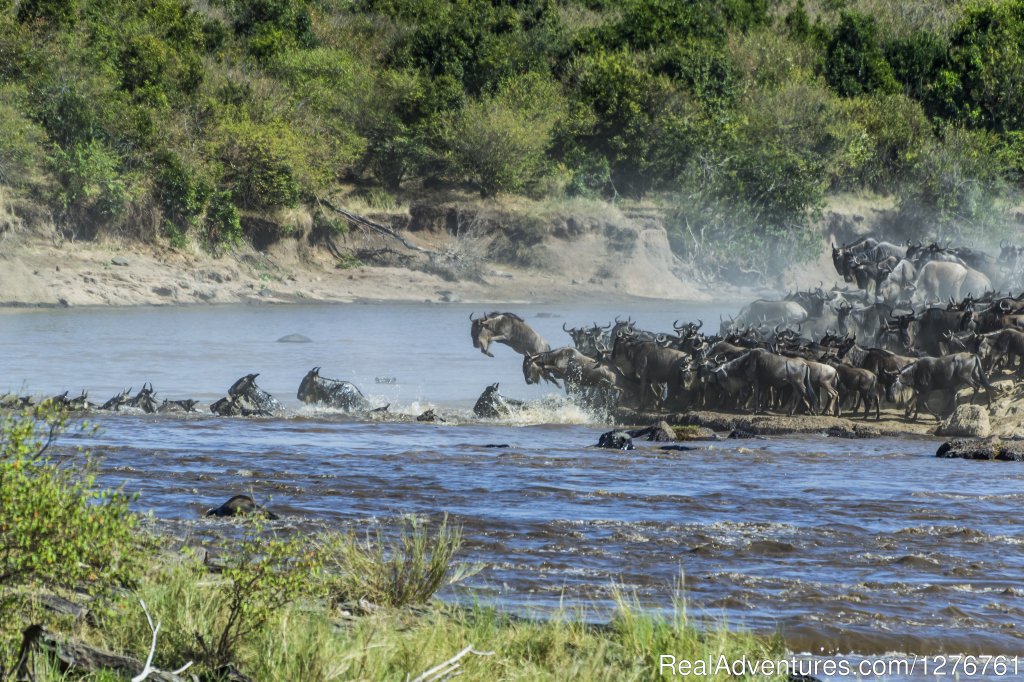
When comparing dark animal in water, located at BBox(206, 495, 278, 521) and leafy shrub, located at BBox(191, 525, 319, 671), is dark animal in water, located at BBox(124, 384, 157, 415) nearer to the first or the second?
dark animal in water, located at BBox(206, 495, 278, 521)

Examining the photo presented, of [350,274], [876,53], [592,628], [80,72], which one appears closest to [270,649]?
[592,628]

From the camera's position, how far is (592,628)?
8.98 meters

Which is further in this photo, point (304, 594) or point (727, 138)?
point (727, 138)

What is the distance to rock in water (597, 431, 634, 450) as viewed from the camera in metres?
18.5

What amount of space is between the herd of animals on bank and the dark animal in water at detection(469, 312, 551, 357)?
0.02 meters

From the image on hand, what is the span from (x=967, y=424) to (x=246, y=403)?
32.6ft

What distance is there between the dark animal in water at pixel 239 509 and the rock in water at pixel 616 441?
6172 millimetres

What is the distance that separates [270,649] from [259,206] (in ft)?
143

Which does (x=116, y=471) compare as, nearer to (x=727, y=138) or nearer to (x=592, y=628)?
(x=592, y=628)

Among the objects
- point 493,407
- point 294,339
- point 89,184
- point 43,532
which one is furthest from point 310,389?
point 89,184

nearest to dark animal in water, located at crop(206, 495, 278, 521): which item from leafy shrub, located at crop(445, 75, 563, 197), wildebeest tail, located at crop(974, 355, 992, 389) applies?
wildebeest tail, located at crop(974, 355, 992, 389)

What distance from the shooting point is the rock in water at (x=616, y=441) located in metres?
18.5

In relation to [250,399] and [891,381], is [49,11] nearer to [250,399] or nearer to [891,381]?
[250,399]

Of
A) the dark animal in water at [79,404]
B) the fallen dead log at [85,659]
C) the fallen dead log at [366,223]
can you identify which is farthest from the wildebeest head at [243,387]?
the fallen dead log at [366,223]
